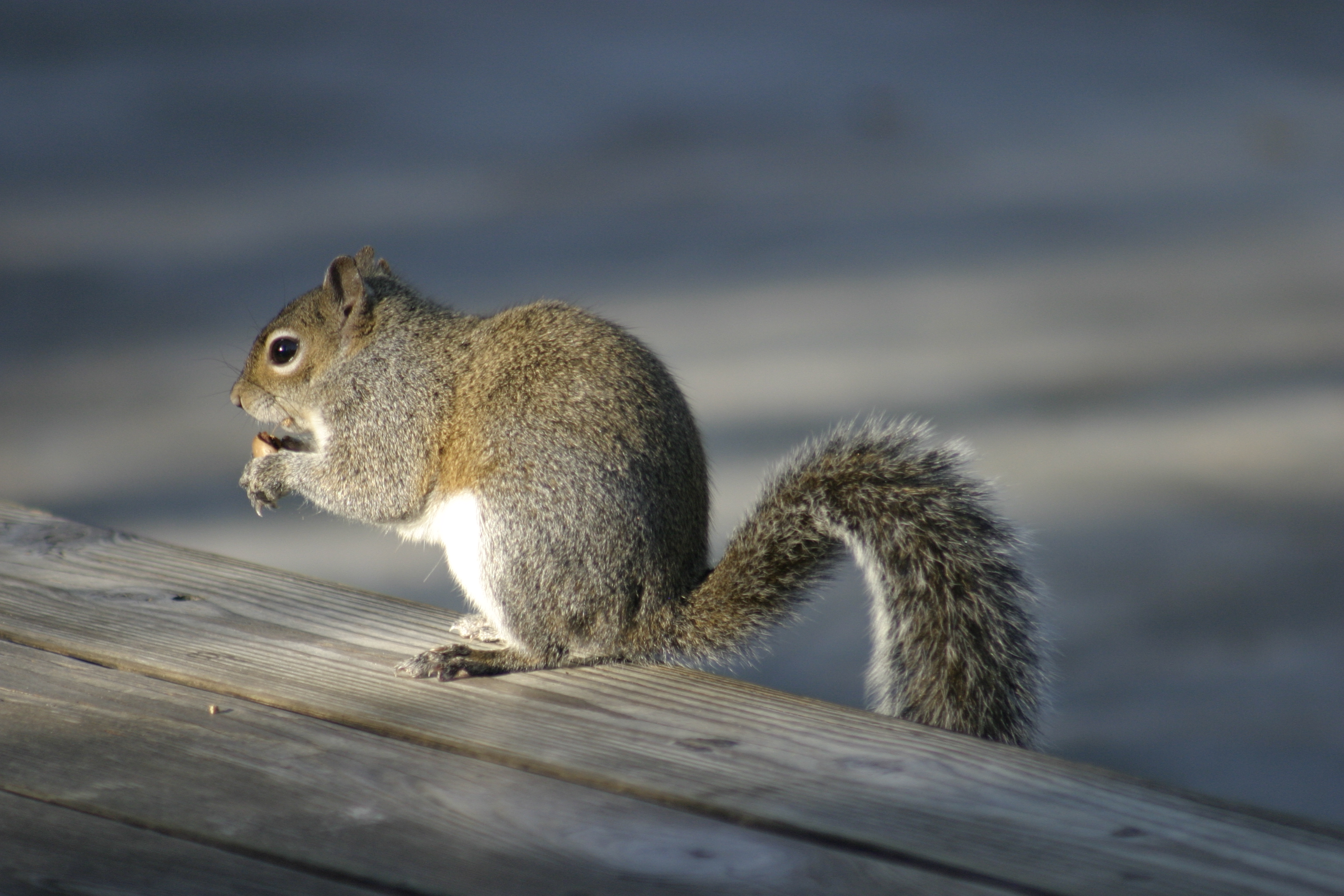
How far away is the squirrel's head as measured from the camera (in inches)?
90.1

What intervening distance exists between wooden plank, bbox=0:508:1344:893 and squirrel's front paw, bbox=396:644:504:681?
36 mm

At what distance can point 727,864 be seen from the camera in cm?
107

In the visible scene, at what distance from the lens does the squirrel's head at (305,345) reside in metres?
→ 2.29

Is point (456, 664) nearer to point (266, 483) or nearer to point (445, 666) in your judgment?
point (445, 666)

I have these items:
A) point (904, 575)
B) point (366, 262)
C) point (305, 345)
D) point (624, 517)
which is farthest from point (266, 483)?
point (904, 575)

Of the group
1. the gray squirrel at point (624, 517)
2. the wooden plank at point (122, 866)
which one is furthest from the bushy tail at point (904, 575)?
the wooden plank at point (122, 866)

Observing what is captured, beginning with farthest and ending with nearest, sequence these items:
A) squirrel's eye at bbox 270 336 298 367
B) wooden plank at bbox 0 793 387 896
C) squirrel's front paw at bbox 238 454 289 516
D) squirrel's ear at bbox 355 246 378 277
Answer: squirrel's ear at bbox 355 246 378 277 < squirrel's eye at bbox 270 336 298 367 < squirrel's front paw at bbox 238 454 289 516 < wooden plank at bbox 0 793 387 896

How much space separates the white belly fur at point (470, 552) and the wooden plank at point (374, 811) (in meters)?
0.47

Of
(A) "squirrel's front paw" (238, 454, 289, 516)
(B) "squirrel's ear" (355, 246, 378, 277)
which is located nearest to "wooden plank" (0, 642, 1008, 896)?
(A) "squirrel's front paw" (238, 454, 289, 516)

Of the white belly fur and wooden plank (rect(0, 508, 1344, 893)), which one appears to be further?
the white belly fur

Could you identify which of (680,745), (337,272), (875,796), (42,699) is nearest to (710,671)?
(680,745)

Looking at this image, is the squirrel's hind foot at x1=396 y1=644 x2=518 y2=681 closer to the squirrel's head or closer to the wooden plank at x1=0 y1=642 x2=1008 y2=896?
the wooden plank at x1=0 y1=642 x2=1008 y2=896

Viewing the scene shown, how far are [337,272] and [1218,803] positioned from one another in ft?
5.39

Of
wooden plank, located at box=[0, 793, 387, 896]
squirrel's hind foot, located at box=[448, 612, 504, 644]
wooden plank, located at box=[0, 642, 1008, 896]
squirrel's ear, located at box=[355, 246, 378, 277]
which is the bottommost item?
wooden plank, located at box=[0, 793, 387, 896]
